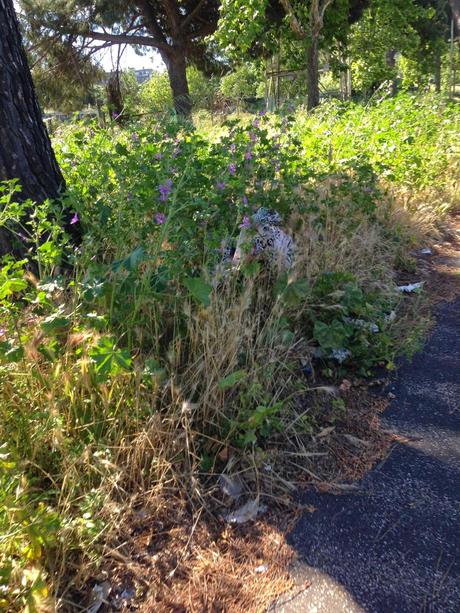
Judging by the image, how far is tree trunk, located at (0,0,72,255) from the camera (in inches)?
111

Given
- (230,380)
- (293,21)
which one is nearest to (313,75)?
(293,21)

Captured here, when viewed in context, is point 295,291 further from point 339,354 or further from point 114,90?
point 114,90

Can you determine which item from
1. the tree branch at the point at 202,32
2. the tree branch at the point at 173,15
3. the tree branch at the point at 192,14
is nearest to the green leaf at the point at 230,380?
the tree branch at the point at 192,14

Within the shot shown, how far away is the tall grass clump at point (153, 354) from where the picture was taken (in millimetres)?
1812

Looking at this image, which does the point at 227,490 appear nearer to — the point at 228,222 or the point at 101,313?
the point at 101,313

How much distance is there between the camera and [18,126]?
2.89 metres

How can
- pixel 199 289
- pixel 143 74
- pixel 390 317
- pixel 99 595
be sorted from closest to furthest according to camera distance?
pixel 99 595
pixel 199 289
pixel 390 317
pixel 143 74

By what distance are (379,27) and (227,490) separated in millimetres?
21554

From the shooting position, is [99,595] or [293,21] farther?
[293,21]

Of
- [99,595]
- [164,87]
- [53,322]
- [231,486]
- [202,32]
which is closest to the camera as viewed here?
[99,595]

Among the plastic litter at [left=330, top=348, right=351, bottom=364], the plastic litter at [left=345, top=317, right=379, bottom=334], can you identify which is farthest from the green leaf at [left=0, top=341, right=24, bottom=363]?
the plastic litter at [left=345, top=317, right=379, bottom=334]

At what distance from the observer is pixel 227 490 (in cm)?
205

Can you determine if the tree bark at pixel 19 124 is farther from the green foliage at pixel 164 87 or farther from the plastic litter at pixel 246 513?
the green foliage at pixel 164 87

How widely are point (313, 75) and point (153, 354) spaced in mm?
11241
